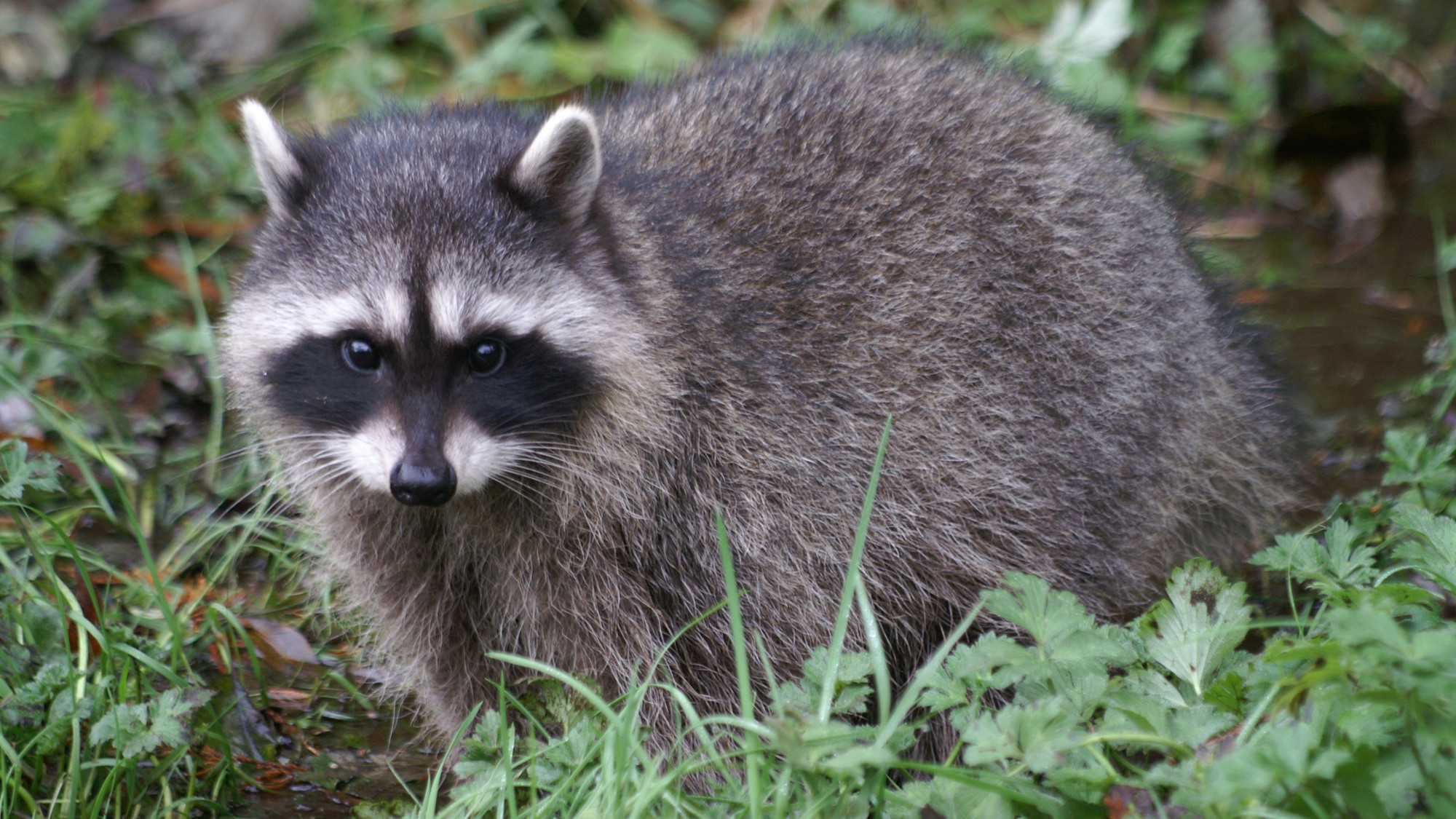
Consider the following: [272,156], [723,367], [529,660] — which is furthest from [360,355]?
[723,367]

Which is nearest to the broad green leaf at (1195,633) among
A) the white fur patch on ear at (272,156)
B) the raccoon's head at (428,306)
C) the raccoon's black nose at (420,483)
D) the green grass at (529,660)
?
the green grass at (529,660)

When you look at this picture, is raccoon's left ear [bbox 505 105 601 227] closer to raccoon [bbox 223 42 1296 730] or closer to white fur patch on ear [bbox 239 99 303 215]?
raccoon [bbox 223 42 1296 730]

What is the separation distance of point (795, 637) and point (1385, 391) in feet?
8.81

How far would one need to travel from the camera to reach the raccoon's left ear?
289 centimetres

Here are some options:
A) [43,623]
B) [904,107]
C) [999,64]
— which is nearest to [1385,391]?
[999,64]

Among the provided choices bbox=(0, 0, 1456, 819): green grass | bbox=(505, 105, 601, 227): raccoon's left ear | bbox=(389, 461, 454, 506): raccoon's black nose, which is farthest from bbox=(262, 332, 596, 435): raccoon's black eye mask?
bbox=(0, 0, 1456, 819): green grass

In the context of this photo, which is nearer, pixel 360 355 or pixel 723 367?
pixel 360 355

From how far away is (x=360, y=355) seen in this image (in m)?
2.83

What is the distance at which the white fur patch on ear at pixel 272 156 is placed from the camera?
298cm

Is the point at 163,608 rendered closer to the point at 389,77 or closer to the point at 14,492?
the point at 14,492

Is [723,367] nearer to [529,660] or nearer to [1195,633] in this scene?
[529,660]

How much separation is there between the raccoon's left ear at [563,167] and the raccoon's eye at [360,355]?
50 centimetres

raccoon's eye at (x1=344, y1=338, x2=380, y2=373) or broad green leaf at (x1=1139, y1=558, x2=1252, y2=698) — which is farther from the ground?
broad green leaf at (x1=1139, y1=558, x2=1252, y2=698)

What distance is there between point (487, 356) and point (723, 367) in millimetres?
634
